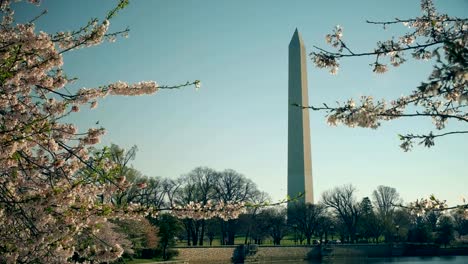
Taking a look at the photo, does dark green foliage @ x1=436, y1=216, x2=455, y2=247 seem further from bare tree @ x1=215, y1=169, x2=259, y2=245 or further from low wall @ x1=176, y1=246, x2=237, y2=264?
low wall @ x1=176, y1=246, x2=237, y2=264

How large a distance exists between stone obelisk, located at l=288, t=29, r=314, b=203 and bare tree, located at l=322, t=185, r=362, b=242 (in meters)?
19.1

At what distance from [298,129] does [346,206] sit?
24.7 m

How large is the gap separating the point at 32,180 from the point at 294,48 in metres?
47.5

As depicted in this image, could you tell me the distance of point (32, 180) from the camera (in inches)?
214

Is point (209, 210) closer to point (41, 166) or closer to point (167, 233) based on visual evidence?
point (41, 166)

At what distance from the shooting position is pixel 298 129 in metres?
49.7

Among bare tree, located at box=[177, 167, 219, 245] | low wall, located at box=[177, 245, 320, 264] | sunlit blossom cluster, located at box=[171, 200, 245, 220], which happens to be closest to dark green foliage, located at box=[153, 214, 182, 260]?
low wall, located at box=[177, 245, 320, 264]

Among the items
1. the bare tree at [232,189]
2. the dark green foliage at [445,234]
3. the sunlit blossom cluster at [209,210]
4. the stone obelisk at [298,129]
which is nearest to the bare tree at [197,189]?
the bare tree at [232,189]

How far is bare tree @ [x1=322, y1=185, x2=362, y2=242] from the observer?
67125 millimetres

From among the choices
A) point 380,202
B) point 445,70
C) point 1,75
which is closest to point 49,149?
point 1,75

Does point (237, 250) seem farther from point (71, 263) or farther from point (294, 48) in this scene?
point (71, 263)

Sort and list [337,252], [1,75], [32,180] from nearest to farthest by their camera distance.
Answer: [1,75] < [32,180] < [337,252]

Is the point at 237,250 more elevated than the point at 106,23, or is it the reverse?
the point at 106,23

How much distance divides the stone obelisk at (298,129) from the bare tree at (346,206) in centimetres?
1914
